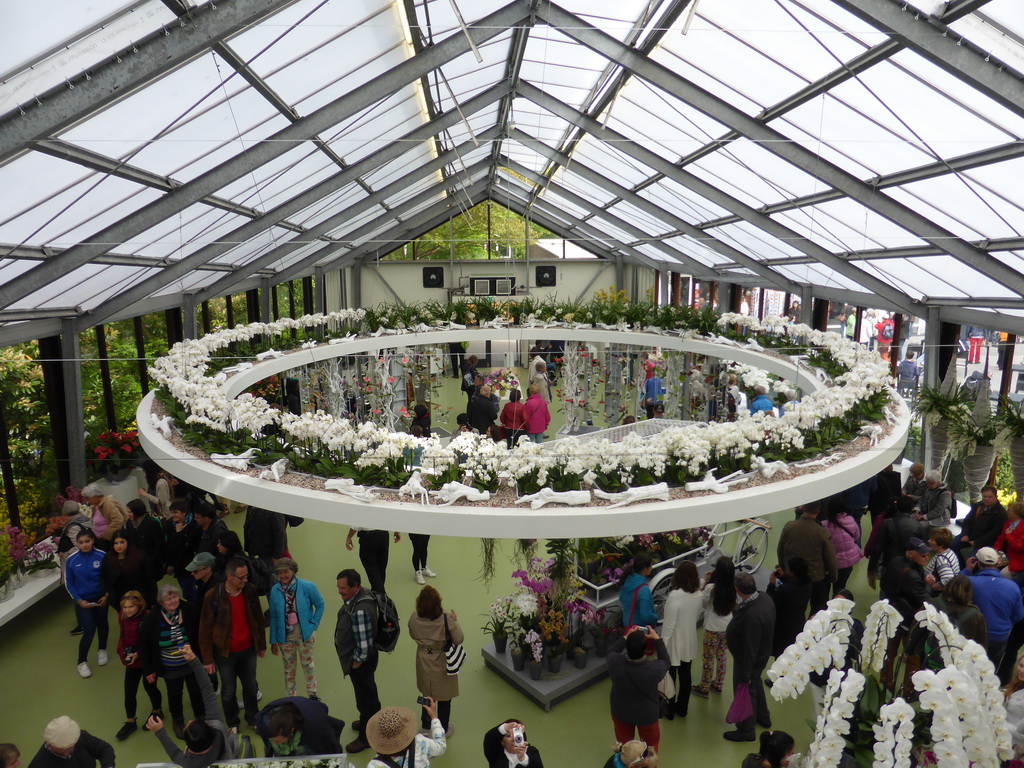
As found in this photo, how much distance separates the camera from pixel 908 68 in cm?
489

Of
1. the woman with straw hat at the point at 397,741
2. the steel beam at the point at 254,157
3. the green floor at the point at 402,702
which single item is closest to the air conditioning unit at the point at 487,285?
the steel beam at the point at 254,157

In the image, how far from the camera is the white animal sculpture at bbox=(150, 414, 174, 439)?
556 centimetres

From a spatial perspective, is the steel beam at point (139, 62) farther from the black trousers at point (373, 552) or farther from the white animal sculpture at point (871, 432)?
the white animal sculpture at point (871, 432)

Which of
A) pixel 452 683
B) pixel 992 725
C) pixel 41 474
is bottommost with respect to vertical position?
pixel 452 683

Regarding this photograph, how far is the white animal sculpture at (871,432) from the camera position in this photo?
5195 mm

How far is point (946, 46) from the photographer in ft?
14.2

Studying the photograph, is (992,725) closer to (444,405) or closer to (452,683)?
Result: (452,683)

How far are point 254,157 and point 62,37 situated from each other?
120 inches

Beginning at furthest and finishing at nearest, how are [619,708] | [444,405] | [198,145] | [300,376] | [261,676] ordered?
[444,405] → [300,376] → [198,145] → [261,676] → [619,708]

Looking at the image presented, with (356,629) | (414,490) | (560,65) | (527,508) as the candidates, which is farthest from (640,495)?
(560,65)

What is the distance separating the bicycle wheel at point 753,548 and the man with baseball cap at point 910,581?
5.04 ft

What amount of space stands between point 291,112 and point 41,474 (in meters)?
5.07

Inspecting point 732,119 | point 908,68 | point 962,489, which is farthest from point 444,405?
point 908,68

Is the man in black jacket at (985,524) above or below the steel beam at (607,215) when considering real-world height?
below
